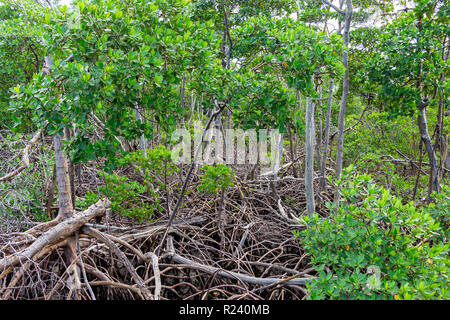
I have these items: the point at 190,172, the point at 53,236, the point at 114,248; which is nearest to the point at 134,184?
the point at 190,172

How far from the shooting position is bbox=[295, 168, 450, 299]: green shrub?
56.1 inches

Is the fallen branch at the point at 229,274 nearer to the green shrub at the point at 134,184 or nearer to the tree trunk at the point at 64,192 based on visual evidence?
the green shrub at the point at 134,184

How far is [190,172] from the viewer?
8.25 feet

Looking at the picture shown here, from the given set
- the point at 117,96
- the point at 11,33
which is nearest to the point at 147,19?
the point at 117,96

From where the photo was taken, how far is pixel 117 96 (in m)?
1.83

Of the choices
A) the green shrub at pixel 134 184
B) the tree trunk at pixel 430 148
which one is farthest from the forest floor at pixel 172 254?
the tree trunk at pixel 430 148

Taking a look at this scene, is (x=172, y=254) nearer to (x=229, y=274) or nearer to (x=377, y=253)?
(x=229, y=274)

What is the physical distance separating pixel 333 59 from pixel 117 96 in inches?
60.9

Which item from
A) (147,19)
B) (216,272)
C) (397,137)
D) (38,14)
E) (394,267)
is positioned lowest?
(216,272)

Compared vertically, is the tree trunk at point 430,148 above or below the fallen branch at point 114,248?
above

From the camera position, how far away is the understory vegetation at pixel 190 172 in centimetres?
166

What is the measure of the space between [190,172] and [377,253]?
1.48 m

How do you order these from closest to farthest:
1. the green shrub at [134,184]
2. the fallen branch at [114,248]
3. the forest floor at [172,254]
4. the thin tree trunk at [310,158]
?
the forest floor at [172,254]
the fallen branch at [114,248]
the green shrub at [134,184]
the thin tree trunk at [310,158]
